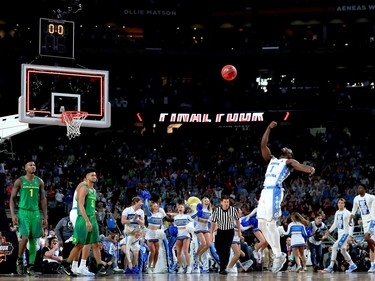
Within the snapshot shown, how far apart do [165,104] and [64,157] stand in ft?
25.3

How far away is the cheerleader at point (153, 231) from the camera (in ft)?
72.6

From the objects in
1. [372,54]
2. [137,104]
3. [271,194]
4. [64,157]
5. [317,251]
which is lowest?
[317,251]

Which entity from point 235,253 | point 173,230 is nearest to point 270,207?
point 235,253

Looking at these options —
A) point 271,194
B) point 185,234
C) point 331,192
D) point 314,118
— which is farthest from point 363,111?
point 271,194

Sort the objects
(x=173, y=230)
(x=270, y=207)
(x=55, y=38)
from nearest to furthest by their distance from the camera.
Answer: (x=270, y=207)
(x=173, y=230)
(x=55, y=38)

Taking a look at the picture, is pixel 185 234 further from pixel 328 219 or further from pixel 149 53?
pixel 149 53

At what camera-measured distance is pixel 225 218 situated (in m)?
20.1

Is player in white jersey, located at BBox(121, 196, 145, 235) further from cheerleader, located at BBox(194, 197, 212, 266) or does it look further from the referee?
the referee

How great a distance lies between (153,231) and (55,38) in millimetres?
7187

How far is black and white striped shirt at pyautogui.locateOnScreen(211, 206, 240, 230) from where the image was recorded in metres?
20.0

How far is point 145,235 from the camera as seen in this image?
22203 millimetres

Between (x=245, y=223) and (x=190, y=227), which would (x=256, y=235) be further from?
(x=190, y=227)

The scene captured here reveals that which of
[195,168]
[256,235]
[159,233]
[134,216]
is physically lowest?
[256,235]

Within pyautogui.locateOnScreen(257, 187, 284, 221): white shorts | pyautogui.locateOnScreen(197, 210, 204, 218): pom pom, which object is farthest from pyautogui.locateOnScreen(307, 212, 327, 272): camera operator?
pyautogui.locateOnScreen(257, 187, 284, 221): white shorts
